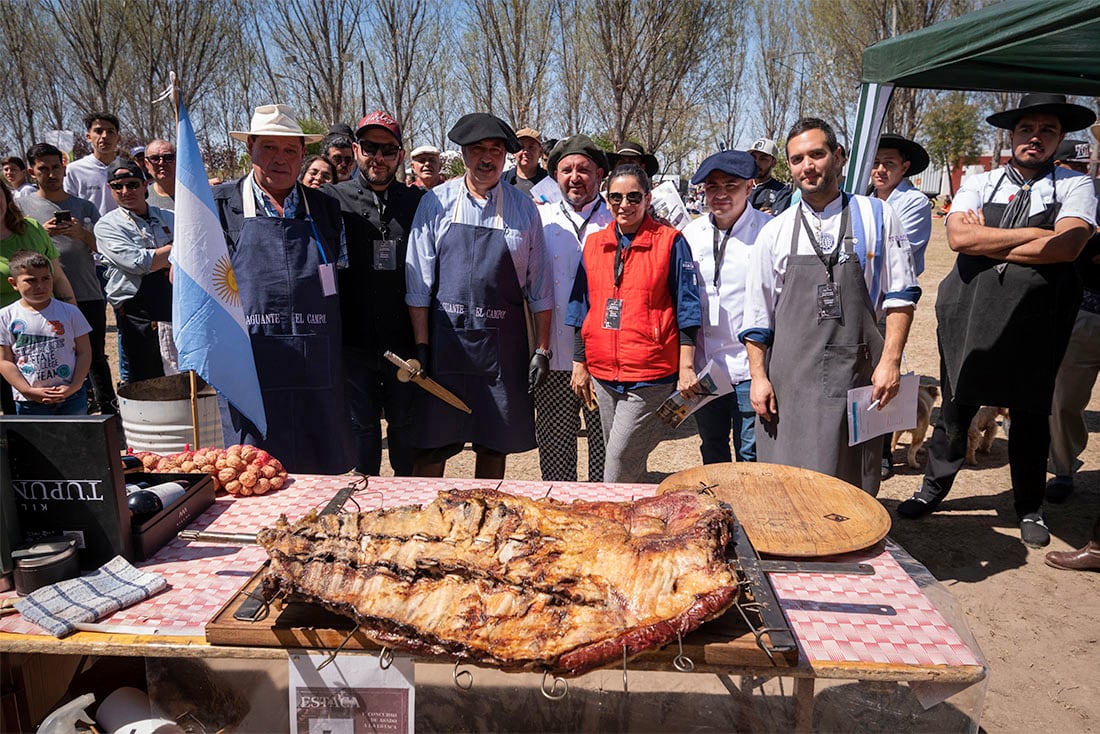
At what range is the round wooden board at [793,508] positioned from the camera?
7.06 ft

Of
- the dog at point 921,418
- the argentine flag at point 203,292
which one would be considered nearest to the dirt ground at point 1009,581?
the dog at point 921,418

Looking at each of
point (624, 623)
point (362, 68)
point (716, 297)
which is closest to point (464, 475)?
point (716, 297)

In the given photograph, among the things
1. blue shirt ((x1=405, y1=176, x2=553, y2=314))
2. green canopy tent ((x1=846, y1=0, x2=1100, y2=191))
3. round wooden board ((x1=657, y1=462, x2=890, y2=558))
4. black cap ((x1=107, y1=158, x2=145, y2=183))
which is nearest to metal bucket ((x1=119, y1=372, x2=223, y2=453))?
blue shirt ((x1=405, y1=176, x2=553, y2=314))

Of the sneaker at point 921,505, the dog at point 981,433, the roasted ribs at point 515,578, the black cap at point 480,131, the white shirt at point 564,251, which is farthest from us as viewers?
the dog at point 981,433

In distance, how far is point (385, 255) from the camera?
13.3 feet

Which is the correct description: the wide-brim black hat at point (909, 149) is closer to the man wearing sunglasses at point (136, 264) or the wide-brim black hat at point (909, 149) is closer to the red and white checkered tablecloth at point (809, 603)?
the red and white checkered tablecloth at point (809, 603)

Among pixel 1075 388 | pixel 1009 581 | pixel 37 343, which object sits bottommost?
pixel 1009 581

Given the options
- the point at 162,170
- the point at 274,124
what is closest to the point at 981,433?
the point at 274,124

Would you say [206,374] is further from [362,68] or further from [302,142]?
[362,68]

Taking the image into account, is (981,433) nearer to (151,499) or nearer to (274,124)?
(274,124)

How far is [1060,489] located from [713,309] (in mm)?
3041

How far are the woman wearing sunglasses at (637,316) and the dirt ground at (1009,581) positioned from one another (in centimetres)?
166

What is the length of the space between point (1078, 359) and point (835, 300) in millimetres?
3008

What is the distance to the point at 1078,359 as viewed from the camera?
5102 millimetres
